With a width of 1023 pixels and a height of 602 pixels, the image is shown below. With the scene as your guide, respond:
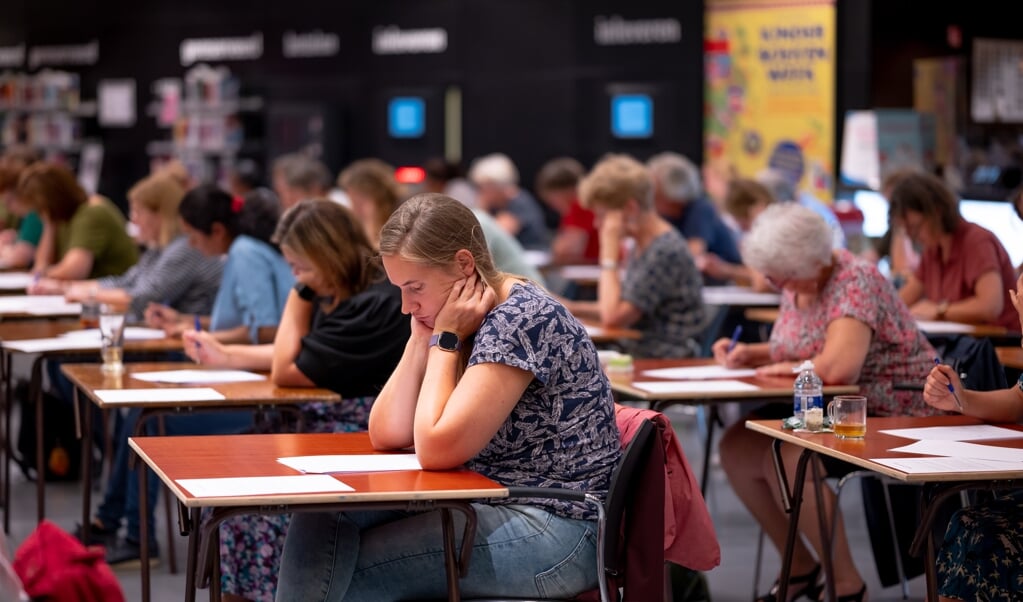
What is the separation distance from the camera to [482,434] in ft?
9.98

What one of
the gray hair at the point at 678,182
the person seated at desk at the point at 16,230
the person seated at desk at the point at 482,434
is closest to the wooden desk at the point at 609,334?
the person seated at desk at the point at 482,434

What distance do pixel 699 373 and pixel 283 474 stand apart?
2010 millimetres

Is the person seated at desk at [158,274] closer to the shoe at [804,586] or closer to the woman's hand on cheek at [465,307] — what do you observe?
the shoe at [804,586]

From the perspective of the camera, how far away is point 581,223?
10.1 m

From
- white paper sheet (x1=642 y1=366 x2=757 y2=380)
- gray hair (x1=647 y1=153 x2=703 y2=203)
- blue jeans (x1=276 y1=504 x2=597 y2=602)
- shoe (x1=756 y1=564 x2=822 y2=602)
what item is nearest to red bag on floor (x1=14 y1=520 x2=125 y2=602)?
blue jeans (x1=276 y1=504 x2=597 y2=602)

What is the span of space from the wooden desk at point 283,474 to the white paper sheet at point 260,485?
0.02 metres

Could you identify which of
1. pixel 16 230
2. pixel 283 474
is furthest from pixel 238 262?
pixel 16 230

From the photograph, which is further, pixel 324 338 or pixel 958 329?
pixel 958 329

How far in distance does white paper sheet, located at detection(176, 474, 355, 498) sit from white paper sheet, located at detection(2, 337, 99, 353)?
2341 millimetres

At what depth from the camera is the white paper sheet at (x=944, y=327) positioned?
18.2 feet

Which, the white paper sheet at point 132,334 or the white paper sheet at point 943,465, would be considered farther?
the white paper sheet at point 132,334

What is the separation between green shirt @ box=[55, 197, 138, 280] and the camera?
7.50 metres

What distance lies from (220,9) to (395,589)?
11800mm

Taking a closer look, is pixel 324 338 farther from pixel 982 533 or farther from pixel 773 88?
pixel 773 88
